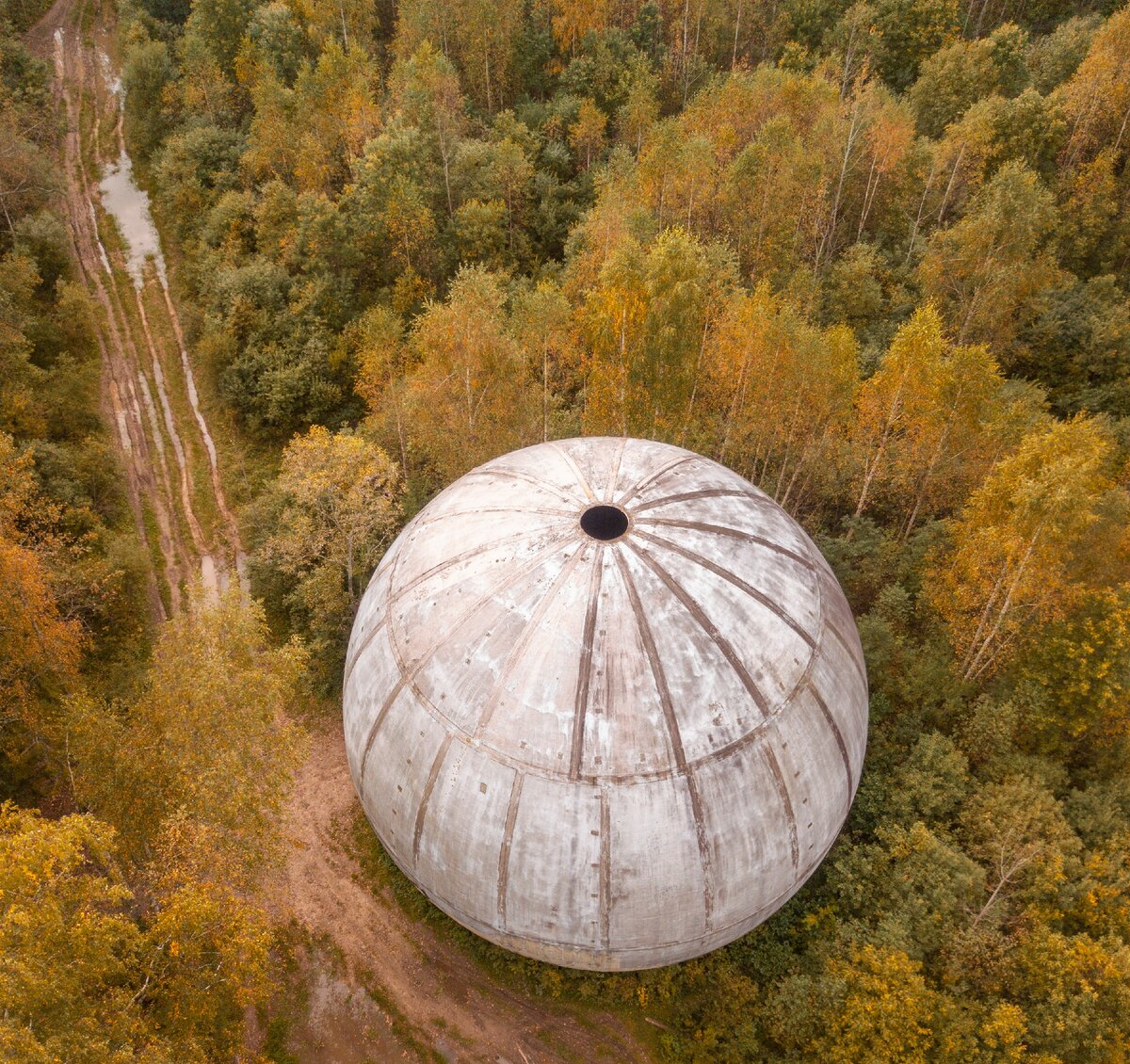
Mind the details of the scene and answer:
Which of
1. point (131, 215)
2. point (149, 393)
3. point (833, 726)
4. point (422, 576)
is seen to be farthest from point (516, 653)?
point (131, 215)

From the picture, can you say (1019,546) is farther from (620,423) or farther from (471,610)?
(471,610)

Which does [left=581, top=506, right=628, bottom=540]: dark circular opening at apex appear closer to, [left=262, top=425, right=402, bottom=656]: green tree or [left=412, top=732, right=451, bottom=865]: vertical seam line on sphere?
[left=412, top=732, right=451, bottom=865]: vertical seam line on sphere

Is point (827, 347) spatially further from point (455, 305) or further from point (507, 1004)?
point (507, 1004)

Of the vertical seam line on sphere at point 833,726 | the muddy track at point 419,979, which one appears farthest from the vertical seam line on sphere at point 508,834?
the vertical seam line on sphere at point 833,726

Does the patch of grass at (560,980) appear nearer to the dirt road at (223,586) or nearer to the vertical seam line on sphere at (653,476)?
the dirt road at (223,586)

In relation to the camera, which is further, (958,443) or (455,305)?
(455,305)

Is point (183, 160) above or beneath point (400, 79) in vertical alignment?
beneath

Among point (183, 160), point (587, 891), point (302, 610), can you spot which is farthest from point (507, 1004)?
point (183, 160)
